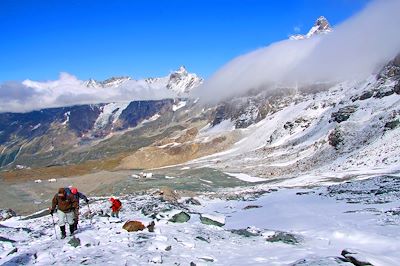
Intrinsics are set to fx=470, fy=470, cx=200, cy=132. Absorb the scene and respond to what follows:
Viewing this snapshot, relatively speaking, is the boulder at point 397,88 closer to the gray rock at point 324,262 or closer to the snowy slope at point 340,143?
the snowy slope at point 340,143

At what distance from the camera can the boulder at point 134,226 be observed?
65.3ft

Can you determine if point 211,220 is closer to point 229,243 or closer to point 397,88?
point 229,243

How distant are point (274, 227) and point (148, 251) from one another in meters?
9.56

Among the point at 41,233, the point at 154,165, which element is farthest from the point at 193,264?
the point at 154,165

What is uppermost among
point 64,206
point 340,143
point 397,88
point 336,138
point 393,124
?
point 397,88

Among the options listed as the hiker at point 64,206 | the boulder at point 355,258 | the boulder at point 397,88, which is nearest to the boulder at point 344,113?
the boulder at point 397,88

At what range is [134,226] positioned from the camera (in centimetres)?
2002

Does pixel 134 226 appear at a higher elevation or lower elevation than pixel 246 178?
higher

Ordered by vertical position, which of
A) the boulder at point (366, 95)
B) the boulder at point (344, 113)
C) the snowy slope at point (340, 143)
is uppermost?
the boulder at point (366, 95)

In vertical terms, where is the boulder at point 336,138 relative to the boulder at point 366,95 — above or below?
below

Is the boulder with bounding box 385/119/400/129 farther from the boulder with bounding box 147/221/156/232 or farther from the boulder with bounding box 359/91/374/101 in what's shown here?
the boulder with bounding box 147/221/156/232

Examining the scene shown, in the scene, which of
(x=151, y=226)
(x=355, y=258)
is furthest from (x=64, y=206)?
(x=355, y=258)

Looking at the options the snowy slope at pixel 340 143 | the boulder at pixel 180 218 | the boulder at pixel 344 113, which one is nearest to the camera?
the boulder at pixel 180 218

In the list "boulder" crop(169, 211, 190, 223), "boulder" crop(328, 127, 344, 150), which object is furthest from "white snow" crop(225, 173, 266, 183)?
"boulder" crop(169, 211, 190, 223)
